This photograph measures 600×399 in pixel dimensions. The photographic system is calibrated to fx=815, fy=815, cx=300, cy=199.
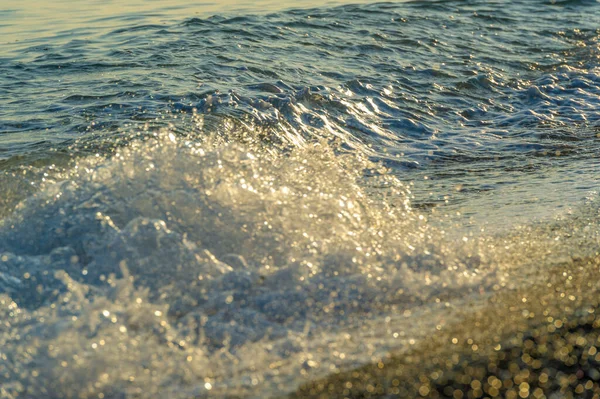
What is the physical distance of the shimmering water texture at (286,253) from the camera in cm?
263

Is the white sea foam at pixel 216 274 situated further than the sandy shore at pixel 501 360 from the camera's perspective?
Yes

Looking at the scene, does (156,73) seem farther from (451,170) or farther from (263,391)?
(263,391)

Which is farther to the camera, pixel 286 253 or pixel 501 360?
pixel 286 253

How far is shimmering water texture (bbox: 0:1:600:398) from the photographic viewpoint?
2627 millimetres

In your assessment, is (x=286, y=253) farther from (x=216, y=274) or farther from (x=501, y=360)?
(x=501, y=360)

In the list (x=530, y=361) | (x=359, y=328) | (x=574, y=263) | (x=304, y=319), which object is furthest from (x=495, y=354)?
(x=574, y=263)

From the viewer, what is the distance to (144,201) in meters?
3.65

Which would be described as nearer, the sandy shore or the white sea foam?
the sandy shore

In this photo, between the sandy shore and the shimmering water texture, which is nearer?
the sandy shore

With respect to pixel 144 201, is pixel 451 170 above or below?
below

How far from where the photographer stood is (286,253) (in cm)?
340

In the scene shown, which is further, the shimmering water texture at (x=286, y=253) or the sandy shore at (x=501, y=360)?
the shimmering water texture at (x=286, y=253)

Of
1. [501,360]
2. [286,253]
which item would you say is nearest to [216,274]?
[286,253]

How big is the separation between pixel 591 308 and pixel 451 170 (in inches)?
115
